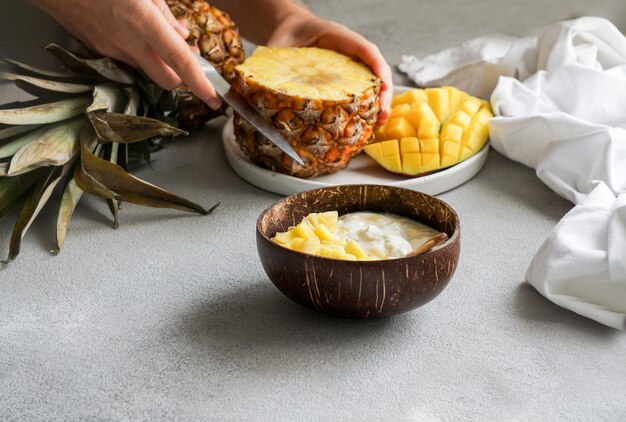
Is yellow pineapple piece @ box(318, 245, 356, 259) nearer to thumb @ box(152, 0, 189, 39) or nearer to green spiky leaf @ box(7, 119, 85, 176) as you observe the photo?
green spiky leaf @ box(7, 119, 85, 176)

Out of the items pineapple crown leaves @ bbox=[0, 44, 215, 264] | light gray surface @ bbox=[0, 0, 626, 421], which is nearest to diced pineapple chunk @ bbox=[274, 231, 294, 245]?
light gray surface @ bbox=[0, 0, 626, 421]

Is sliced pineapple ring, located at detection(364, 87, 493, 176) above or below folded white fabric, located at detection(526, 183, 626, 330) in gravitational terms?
below

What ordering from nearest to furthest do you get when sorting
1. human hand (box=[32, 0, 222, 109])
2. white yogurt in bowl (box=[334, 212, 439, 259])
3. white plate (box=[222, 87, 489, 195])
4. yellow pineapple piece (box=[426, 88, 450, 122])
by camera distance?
1. white yogurt in bowl (box=[334, 212, 439, 259])
2. human hand (box=[32, 0, 222, 109])
3. white plate (box=[222, 87, 489, 195])
4. yellow pineapple piece (box=[426, 88, 450, 122])

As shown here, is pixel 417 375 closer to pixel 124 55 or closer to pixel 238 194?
pixel 238 194

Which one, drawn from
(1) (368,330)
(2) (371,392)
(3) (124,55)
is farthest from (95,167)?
(2) (371,392)

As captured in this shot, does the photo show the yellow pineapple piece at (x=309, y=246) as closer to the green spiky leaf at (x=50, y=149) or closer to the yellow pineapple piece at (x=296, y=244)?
the yellow pineapple piece at (x=296, y=244)

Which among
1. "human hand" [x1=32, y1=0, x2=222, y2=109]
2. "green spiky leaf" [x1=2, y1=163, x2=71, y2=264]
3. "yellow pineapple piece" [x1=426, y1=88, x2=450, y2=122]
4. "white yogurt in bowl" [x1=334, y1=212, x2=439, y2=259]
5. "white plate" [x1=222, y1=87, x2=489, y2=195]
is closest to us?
"white yogurt in bowl" [x1=334, y1=212, x2=439, y2=259]

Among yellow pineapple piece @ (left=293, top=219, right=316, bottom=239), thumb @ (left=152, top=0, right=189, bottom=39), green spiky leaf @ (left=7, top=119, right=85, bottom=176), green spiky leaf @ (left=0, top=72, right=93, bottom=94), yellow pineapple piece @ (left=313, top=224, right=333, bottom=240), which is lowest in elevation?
green spiky leaf @ (left=7, top=119, right=85, bottom=176)
